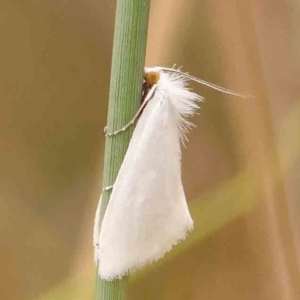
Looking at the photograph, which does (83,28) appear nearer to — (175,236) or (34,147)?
(34,147)

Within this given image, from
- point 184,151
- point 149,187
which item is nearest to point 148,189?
point 149,187

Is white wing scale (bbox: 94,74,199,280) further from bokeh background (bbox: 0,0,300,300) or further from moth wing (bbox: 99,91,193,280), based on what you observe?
bokeh background (bbox: 0,0,300,300)

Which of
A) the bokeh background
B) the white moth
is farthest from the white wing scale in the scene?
the bokeh background

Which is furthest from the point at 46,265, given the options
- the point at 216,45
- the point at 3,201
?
the point at 216,45

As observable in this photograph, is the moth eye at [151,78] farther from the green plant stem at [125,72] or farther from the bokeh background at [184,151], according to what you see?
the bokeh background at [184,151]

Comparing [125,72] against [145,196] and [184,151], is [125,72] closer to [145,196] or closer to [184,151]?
[145,196]

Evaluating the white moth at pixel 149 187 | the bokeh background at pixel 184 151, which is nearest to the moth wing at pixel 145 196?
the white moth at pixel 149 187

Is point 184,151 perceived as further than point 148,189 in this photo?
Yes
